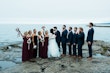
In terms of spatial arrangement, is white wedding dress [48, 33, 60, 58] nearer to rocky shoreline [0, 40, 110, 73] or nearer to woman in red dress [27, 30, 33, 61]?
rocky shoreline [0, 40, 110, 73]

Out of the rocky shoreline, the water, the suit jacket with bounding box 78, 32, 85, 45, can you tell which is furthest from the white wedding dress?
the water

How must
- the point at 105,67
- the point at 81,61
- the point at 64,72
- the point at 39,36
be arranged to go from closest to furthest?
the point at 64,72
the point at 105,67
the point at 81,61
the point at 39,36

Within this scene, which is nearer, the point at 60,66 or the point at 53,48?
the point at 60,66

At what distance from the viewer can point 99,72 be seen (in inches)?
505

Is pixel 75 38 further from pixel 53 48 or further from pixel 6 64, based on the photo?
pixel 6 64

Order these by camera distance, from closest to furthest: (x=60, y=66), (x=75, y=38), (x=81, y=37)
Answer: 1. (x=60, y=66)
2. (x=81, y=37)
3. (x=75, y=38)

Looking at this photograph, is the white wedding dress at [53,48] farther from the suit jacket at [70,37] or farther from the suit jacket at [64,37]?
the suit jacket at [70,37]

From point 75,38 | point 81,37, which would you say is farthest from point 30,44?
point 81,37

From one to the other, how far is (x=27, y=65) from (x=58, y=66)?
1876mm

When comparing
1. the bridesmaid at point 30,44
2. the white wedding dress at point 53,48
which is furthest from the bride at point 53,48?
the bridesmaid at point 30,44

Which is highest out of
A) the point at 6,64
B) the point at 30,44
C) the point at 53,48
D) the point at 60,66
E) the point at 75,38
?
the point at 75,38

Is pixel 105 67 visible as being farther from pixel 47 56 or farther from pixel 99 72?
pixel 47 56

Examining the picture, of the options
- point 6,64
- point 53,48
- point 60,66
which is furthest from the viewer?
point 53,48

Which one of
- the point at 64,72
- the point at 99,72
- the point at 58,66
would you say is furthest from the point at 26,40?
the point at 99,72
